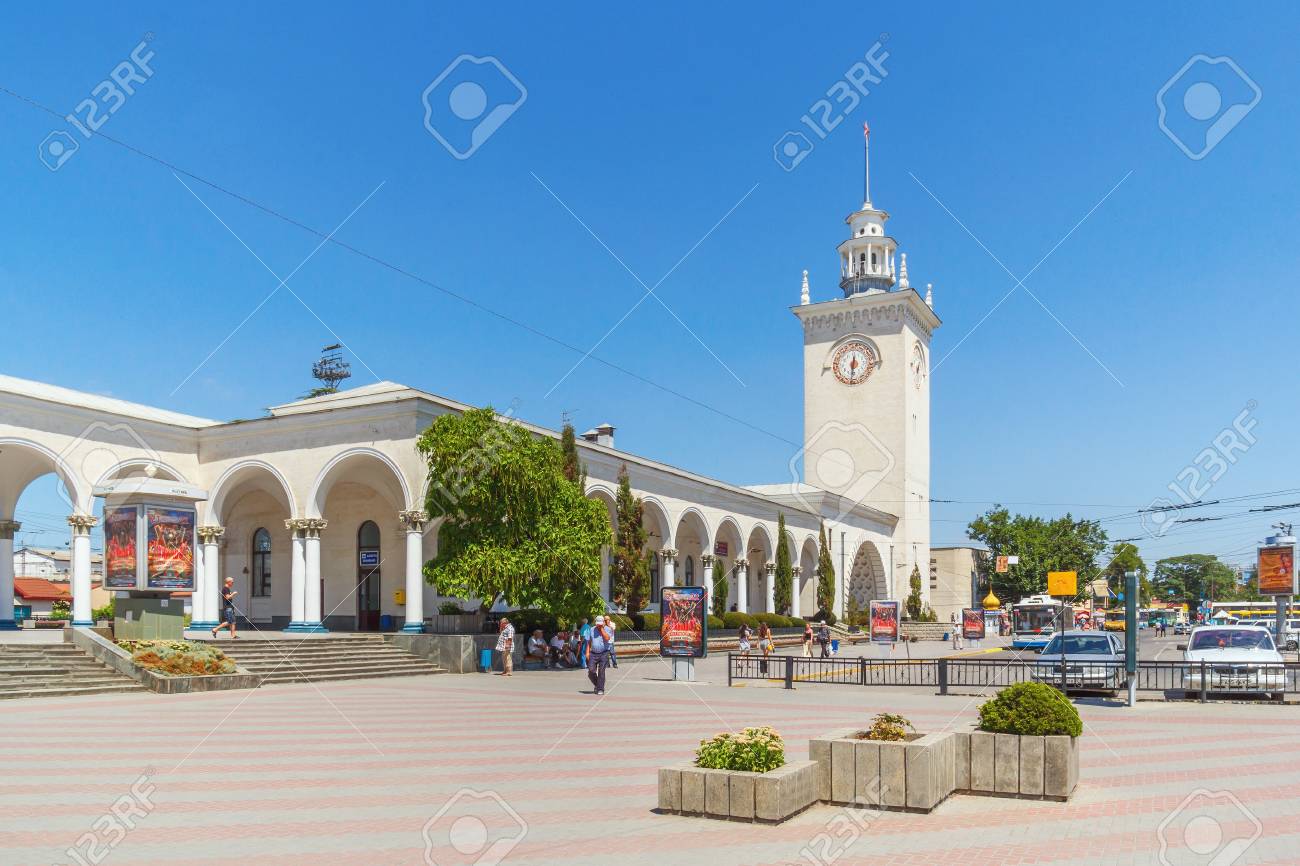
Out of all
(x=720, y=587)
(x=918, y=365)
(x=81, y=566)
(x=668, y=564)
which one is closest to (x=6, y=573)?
(x=81, y=566)

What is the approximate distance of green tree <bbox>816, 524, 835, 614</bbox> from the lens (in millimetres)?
55156

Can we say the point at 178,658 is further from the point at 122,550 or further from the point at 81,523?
the point at 81,523

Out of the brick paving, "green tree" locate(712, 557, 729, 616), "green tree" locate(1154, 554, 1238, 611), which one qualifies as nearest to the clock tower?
"green tree" locate(712, 557, 729, 616)

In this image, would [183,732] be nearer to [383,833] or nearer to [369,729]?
[369,729]

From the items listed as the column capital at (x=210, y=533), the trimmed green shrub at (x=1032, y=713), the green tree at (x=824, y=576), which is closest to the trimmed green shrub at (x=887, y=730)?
the trimmed green shrub at (x=1032, y=713)

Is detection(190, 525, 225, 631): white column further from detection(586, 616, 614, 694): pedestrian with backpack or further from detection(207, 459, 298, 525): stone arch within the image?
detection(586, 616, 614, 694): pedestrian with backpack

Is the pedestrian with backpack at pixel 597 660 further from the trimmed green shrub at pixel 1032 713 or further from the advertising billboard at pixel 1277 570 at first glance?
the advertising billboard at pixel 1277 570

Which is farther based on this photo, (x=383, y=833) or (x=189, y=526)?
(x=189, y=526)

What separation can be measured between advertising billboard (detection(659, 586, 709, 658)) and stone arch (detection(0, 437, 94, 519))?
16219mm

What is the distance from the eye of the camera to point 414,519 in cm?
2845

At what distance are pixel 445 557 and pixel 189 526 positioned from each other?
6.26 metres

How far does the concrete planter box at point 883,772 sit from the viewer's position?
902 centimetres

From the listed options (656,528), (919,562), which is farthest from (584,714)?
(919,562)

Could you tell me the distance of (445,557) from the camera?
27.3 metres
